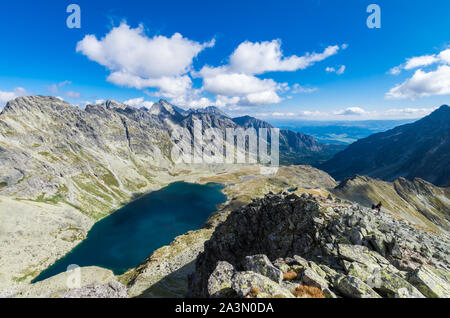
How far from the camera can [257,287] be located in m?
12.8

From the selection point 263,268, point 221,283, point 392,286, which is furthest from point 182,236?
point 392,286

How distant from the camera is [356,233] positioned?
25688mm

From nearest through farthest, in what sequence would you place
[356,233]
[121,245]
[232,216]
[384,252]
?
[384,252]
[356,233]
[232,216]
[121,245]

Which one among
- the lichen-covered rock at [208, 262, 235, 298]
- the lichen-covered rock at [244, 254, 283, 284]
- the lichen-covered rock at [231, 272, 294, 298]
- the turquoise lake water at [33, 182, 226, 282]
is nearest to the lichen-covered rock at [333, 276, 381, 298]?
the lichen-covered rock at [231, 272, 294, 298]

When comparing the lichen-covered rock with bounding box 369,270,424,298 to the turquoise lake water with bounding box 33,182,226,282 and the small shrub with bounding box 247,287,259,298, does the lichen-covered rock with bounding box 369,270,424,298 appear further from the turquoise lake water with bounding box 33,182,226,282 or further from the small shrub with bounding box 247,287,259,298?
the turquoise lake water with bounding box 33,182,226,282

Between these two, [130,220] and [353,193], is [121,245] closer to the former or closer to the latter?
[130,220]

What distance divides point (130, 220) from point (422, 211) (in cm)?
23172

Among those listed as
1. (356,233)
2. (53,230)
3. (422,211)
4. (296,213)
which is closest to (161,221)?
(53,230)

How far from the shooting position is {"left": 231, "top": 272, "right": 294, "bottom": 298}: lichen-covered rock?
41.0ft

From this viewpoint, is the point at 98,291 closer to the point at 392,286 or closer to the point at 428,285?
the point at 392,286

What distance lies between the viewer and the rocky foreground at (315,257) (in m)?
14.1

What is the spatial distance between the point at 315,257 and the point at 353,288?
470 inches

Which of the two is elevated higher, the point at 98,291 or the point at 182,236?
the point at 98,291

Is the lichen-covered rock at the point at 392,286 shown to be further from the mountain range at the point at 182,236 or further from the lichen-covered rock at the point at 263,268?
the lichen-covered rock at the point at 263,268
